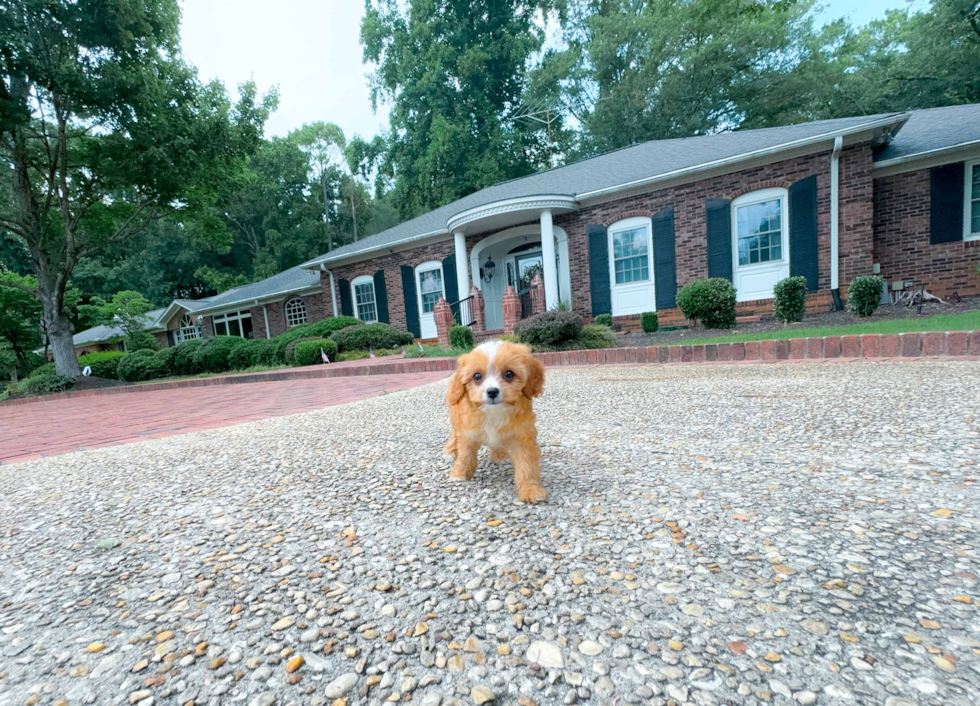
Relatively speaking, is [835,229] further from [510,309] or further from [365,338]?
[365,338]

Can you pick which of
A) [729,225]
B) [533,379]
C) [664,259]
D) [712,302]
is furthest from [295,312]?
[533,379]

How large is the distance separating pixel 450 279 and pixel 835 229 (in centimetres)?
957

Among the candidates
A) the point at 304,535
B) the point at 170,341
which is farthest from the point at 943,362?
the point at 170,341

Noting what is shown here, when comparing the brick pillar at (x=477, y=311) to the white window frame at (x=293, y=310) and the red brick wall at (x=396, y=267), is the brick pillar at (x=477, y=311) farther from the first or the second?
the white window frame at (x=293, y=310)

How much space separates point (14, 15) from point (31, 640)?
1437 centimetres

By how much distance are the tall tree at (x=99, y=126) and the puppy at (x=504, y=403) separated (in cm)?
1278

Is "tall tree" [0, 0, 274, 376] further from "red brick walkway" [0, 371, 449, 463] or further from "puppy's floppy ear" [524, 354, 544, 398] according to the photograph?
"puppy's floppy ear" [524, 354, 544, 398]

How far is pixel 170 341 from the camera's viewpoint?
2703cm

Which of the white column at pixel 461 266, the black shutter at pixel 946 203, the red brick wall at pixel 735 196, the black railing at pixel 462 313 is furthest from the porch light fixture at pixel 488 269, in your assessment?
the black shutter at pixel 946 203

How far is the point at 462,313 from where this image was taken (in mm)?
12727

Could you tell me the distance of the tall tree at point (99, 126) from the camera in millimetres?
9484

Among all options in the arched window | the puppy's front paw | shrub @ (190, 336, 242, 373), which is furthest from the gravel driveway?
the arched window

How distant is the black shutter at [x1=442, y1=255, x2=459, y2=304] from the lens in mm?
13414

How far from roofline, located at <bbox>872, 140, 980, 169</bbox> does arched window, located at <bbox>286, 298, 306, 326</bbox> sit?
63.3ft
